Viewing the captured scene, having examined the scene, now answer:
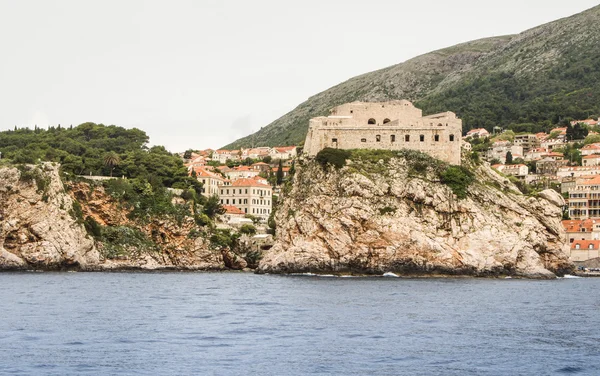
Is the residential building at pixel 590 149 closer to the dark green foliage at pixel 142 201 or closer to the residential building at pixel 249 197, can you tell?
the residential building at pixel 249 197

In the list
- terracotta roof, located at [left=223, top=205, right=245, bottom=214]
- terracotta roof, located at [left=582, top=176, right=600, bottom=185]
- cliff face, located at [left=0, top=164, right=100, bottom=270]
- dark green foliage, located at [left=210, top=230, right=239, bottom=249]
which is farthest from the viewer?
terracotta roof, located at [left=582, top=176, right=600, bottom=185]

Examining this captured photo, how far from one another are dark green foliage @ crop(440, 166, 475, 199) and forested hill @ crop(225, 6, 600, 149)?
85.2 metres

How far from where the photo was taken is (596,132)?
13612 centimetres

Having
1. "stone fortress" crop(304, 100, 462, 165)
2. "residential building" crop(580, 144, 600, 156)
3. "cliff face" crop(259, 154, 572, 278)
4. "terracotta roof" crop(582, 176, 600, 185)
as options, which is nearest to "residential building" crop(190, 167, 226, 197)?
"stone fortress" crop(304, 100, 462, 165)

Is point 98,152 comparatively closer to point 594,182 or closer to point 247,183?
point 247,183

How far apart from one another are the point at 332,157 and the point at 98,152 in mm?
33544

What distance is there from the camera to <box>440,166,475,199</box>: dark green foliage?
219ft

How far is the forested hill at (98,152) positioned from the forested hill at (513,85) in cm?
6012

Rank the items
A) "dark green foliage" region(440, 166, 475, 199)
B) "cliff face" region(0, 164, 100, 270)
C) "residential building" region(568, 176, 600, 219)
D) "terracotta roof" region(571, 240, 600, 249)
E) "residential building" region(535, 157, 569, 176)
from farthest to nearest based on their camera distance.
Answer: "residential building" region(535, 157, 569, 176) → "residential building" region(568, 176, 600, 219) → "terracotta roof" region(571, 240, 600, 249) → "dark green foliage" region(440, 166, 475, 199) → "cliff face" region(0, 164, 100, 270)

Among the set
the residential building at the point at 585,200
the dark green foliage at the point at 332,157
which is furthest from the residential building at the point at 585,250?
the dark green foliage at the point at 332,157

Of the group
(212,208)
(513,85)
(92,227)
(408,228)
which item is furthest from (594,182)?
(513,85)

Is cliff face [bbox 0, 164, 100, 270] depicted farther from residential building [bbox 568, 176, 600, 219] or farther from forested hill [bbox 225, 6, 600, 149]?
forested hill [bbox 225, 6, 600, 149]

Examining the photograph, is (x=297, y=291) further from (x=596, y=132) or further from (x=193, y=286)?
(x=596, y=132)

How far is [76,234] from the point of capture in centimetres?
6838
